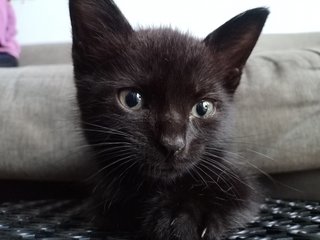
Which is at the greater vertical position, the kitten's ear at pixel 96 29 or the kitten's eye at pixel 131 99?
the kitten's ear at pixel 96 29

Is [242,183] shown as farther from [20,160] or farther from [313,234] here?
[20,160]

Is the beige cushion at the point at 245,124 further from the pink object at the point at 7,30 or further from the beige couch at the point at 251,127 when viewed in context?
the pink object at the point at 7,30

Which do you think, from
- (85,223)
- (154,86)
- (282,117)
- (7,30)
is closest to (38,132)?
(85,223)

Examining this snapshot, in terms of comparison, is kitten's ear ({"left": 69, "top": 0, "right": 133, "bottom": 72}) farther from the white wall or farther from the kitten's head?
the white wall

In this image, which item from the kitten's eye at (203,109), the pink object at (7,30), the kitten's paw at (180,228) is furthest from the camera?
the pink object at (7,30)

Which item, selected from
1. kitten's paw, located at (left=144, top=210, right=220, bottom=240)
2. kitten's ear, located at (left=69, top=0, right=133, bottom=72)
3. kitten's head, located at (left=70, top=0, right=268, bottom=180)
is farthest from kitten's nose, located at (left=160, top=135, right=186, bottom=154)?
kitten's ear, located at (left=69, top=0, right=133, bottom=72)

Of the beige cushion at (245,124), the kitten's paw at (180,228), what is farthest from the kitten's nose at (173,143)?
the beige cushion at (245,124)

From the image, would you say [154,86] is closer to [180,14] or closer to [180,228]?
[180,228]
